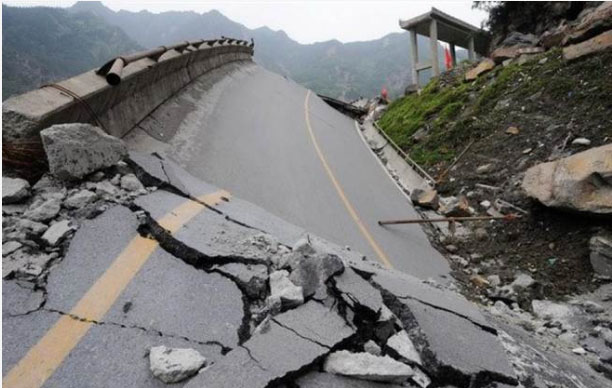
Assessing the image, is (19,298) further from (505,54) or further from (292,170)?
(505,54)

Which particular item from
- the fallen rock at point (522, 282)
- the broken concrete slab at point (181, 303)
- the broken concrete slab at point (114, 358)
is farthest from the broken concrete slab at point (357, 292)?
the fallen rock at point (522, 282)

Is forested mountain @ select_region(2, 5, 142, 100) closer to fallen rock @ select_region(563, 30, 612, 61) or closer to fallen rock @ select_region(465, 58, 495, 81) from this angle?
fallen rock @ select_region(465, 58, 495, 81)

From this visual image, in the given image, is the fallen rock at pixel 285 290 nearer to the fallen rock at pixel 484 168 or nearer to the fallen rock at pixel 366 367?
the fallen rock at pixel 366 367

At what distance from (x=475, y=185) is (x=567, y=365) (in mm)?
6440

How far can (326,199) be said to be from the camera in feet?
27.4

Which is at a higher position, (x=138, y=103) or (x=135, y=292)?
(x=138, y=103)

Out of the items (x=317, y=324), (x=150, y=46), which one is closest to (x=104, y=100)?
(x=317, y=324)

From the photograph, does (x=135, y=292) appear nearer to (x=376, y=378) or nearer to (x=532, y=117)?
(x=376, y=378)

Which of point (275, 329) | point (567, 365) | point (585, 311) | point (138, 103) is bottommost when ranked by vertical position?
point (585, 311)

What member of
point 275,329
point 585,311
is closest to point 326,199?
point 585,311

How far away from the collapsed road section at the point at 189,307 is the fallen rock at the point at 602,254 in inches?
146

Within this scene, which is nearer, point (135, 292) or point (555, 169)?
point (135, 292)

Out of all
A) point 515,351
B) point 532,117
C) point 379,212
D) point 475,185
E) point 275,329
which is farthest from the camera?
point 532,117

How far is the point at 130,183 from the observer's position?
4422 millimetres
